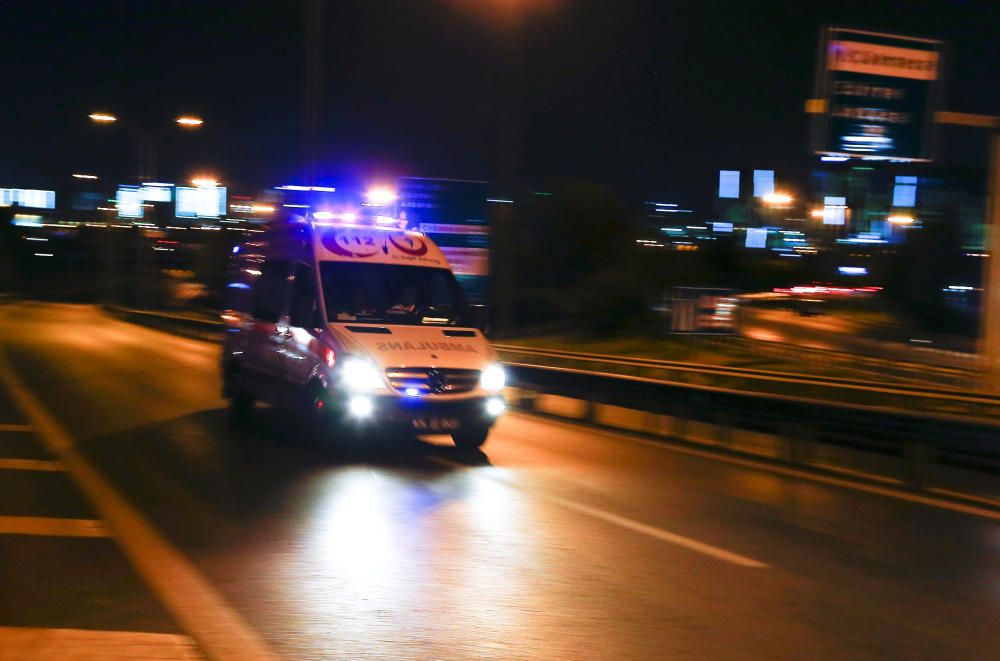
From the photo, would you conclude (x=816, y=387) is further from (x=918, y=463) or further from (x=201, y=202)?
(x=201, y=202)

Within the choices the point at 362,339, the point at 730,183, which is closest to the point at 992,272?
the point at 362,339

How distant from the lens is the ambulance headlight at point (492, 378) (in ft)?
41.3

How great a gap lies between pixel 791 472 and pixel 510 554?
5739 millimetres

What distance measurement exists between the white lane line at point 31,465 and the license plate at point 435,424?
357 centimetres

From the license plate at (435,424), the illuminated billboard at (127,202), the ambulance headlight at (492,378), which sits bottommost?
the license plate at (435,424)

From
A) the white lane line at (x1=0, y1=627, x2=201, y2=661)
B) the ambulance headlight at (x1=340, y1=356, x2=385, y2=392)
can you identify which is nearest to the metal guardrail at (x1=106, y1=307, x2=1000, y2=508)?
the ambulance headlight at (x1=340, y1=356, x2=385, y2=392)

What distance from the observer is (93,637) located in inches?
220

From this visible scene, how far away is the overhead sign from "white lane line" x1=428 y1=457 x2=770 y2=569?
34.6 feet

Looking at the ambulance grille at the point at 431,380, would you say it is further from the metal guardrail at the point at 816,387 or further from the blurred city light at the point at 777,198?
the blurred city light at the point at 777,198

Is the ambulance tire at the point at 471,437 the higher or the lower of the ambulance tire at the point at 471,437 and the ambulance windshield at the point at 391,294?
the lower

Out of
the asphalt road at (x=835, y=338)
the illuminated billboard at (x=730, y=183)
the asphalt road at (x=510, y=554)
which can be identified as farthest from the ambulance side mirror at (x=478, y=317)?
the illuminated billboard at (x=730, y=183)

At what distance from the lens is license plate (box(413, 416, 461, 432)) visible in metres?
12.1

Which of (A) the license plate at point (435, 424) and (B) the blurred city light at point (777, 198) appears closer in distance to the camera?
(A) the license plate at point (435, 424)

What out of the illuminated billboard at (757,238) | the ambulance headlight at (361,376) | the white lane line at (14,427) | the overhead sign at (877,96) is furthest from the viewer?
the illuminated billboard at (757,238)
